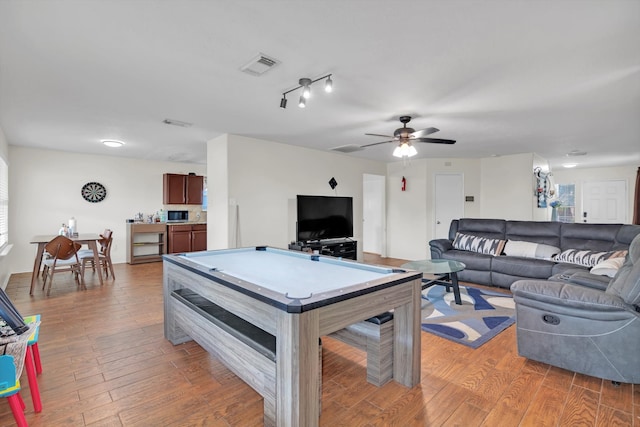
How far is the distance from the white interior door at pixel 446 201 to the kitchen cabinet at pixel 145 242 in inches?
243

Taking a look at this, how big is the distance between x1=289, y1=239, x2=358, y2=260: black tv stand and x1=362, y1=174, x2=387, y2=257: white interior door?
176 centimetres

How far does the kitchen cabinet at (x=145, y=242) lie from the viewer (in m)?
6.64

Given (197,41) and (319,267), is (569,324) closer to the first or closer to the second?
(319,267)

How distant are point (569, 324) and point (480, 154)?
4.99 metres

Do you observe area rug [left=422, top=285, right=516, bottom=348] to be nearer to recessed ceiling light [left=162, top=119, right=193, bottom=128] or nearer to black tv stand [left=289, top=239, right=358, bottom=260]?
black tv stand [left=289, top=239, right=358, bottom=260]

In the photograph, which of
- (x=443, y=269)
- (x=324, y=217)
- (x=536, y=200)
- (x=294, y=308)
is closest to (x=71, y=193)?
(x=324, y=217)

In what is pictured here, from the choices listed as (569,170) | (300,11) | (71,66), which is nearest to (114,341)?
(71,66)

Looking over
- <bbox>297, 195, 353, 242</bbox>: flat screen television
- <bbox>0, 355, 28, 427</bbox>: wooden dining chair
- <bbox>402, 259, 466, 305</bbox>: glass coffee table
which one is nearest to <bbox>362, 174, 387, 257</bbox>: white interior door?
<bbox>297, 195, 353, 242</bbox>: flat screen television

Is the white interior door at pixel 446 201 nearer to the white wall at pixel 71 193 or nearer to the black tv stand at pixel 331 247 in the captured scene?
the black tv stand at pixel 331 247

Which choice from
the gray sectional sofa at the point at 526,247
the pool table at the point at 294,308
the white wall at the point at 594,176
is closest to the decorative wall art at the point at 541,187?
the gray sectional sofa at the point at 526,247

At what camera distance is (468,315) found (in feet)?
11.3

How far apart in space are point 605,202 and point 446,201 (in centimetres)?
542

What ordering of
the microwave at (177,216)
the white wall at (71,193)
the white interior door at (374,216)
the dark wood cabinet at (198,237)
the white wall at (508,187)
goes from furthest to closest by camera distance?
the white interior door at (374,216) < the microwave at (177,216) < the dark wood cabinet at (198,237) < the white wall at (508,187) < the white wall at (71,193)

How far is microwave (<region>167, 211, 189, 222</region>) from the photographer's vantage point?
24.1 ft
